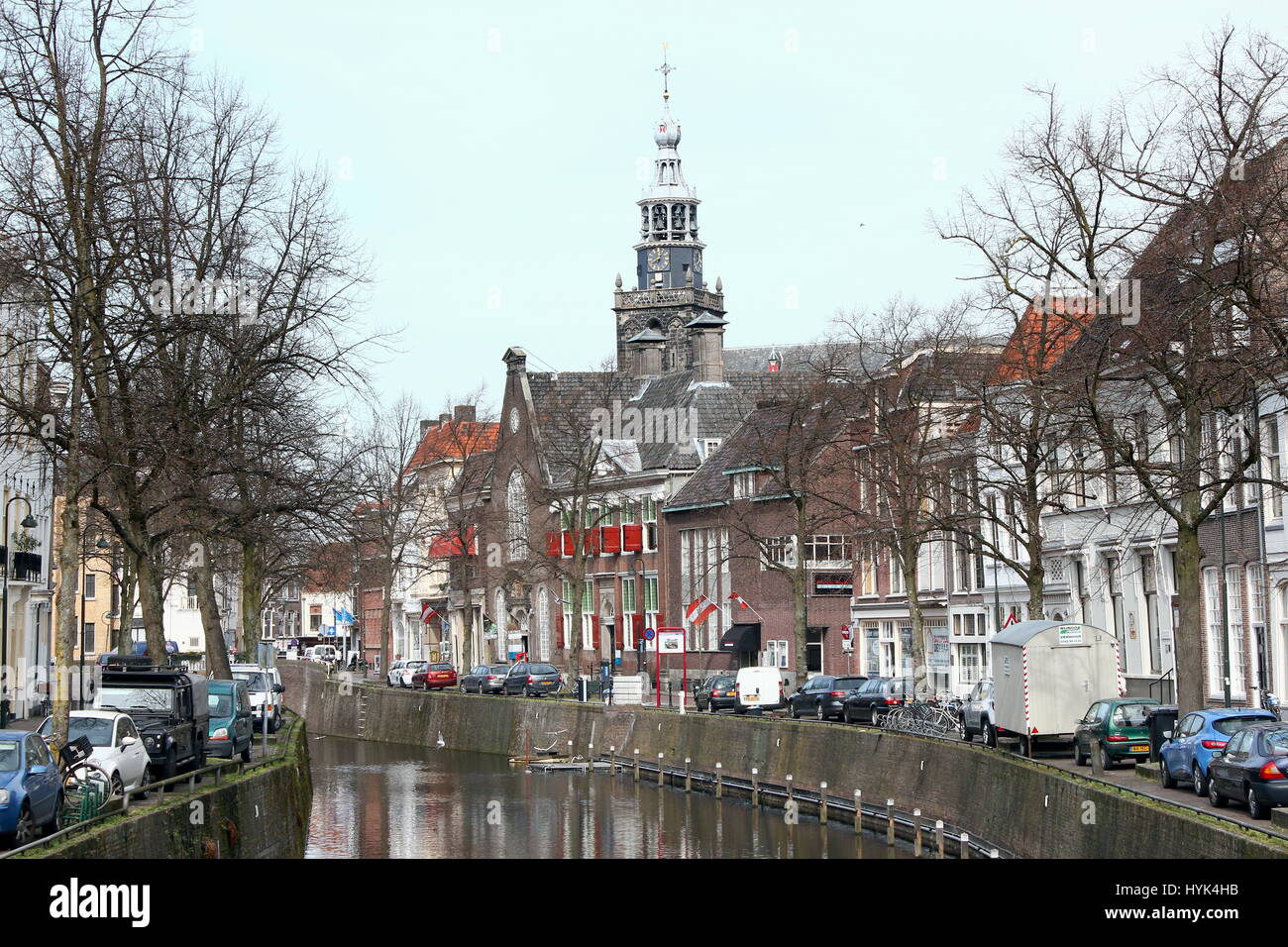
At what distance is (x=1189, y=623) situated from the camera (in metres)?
36.3

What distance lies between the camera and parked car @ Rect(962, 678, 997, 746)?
4259 cm

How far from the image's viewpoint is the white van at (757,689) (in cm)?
6094

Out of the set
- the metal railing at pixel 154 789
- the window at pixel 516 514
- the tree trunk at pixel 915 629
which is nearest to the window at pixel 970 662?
the tree trunk at pixel 915 629

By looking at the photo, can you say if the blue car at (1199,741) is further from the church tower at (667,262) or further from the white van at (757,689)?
the church tower at (667,262)

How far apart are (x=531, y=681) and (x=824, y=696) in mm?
24159

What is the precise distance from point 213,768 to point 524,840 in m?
15.5

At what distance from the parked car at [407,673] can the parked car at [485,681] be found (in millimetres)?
8487

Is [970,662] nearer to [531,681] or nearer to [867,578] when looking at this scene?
[867,578]

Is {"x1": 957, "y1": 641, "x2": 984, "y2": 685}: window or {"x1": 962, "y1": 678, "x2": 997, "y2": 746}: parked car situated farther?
{"x1": 957, "y1": 641, "x2": 984, "y2": 685}: window

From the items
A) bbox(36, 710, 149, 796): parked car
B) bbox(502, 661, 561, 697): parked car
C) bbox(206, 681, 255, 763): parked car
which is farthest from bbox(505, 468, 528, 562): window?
bbox(36, 710, 149, 796): parked car

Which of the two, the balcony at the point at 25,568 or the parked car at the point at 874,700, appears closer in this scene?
the parked car at the point at 874,700

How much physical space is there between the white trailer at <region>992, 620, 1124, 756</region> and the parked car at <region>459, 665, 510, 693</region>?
137 feet

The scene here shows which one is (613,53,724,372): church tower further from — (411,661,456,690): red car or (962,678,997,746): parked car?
(962,678,997,746): parked car

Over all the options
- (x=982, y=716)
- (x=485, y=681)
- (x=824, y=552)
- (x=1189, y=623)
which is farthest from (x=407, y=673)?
(x=1189, y=623)
